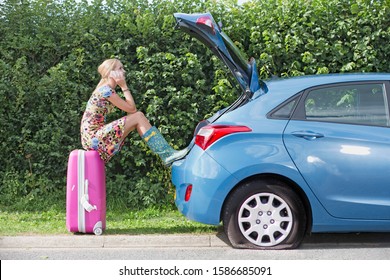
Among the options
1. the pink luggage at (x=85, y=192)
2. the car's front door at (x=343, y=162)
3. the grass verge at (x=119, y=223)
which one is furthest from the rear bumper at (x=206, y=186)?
the pink luggage at (x=85, y=192)

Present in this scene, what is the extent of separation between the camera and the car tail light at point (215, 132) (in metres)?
6.74

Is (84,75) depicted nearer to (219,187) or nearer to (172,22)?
(172,22)

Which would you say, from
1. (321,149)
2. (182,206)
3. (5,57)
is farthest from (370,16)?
(5,57)

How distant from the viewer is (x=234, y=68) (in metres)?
7.30

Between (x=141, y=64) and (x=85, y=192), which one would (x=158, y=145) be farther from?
(x=141, y=64)

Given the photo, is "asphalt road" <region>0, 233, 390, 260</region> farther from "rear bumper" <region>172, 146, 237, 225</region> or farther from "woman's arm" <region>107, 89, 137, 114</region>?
"woman's arm" <region>107, 89, 137, 114</region>

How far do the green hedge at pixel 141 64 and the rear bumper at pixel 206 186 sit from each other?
2508mm

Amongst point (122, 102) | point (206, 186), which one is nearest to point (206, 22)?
point (122, 102)

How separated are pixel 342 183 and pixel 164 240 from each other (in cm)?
180

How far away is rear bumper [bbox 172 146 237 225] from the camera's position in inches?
263

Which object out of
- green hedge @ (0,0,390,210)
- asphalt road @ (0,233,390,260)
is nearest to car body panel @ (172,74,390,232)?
asphalt road @ (0,233,390,260)

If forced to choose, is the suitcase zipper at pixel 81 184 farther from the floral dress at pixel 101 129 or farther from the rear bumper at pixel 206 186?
the rear bumper at pixel 206 186

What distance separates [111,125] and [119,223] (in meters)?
1.21

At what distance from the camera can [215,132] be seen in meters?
6.78
